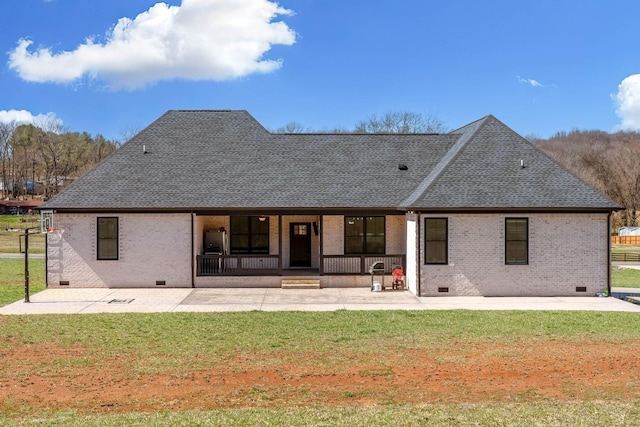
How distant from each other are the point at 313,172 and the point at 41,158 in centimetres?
7781

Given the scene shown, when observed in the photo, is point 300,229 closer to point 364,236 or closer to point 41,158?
point 364,236

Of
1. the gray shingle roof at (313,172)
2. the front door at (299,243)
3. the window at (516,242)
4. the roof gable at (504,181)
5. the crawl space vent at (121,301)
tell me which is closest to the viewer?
the crawl space vent at (121,301)

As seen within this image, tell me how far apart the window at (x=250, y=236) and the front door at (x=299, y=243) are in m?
1.13

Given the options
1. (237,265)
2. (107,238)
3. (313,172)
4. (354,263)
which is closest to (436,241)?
(354,263)

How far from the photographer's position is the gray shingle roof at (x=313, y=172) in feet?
68.3

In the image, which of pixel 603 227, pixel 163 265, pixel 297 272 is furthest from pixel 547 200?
pixel 163 265

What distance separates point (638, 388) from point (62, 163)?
89874 mm

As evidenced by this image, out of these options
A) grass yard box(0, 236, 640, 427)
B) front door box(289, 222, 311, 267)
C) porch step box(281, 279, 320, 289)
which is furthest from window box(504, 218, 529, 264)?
front door box(289, 222, 311, 267)

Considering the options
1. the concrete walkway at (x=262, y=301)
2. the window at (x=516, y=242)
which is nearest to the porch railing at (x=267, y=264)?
the concrete walkway at (x=262, y=301)

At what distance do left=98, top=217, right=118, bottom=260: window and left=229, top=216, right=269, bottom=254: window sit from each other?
4.68 metres

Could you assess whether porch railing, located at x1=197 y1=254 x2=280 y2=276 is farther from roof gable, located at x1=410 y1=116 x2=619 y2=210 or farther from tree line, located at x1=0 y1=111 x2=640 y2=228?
tree line, located at x1=0 y1=111 x2=640 y2=228

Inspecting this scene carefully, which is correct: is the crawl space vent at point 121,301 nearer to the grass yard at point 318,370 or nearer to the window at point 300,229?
the grass yard at point 318,370

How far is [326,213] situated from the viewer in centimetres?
2233

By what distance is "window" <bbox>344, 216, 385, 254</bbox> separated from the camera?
76.4 ft
